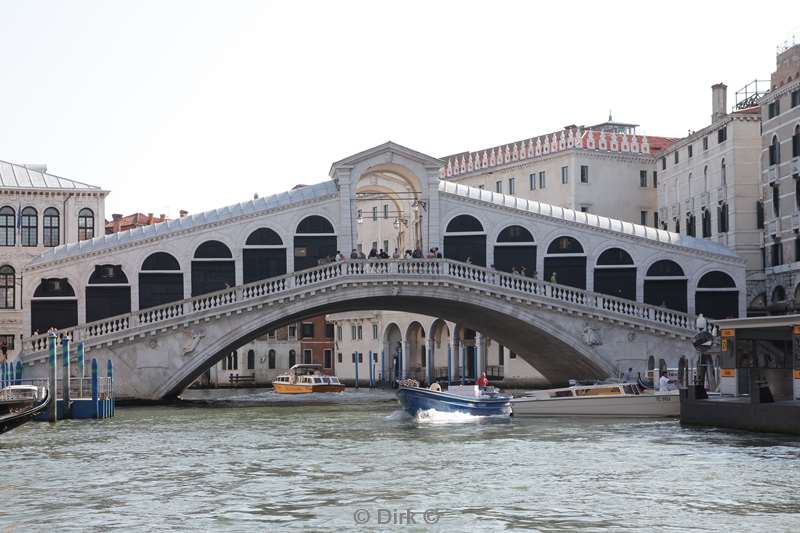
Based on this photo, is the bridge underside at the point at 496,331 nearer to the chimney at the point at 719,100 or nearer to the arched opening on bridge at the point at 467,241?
the arched opening on bridge at the point at 467,241

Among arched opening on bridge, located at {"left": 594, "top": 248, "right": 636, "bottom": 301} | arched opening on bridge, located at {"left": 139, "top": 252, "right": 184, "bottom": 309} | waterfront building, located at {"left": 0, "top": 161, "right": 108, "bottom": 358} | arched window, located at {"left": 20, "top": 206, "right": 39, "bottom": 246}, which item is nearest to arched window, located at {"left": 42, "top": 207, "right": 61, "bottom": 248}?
waterfront building, located at {"left": 0, "top": 161, "right": 108, "bottom": 358}

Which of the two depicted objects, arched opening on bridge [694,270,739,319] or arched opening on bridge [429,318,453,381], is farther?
arched opening on bridge [429,318,453,381]

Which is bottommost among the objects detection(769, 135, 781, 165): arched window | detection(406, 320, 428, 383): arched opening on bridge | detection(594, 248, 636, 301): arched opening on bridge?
detection(406, 320, 428, 383): arched opening on bridge

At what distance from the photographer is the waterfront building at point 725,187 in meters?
51.1

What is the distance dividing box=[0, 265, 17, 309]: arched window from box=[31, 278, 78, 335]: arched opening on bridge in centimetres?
386

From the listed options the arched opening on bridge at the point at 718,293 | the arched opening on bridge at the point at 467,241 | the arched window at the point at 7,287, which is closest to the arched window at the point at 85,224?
the arched window at the point at 7,287

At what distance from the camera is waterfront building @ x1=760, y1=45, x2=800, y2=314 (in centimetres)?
4556

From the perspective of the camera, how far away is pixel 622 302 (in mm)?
47031

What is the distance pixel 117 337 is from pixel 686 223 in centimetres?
2487

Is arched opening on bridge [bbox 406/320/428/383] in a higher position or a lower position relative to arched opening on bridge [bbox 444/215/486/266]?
lower

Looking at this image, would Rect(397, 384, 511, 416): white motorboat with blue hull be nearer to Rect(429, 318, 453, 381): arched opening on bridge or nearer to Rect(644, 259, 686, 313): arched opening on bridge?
Rect(644, 259, 686, 313): arched opening on bridge

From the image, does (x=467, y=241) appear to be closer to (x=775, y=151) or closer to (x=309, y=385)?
(x=775, y=151)

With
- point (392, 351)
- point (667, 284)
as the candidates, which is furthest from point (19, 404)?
point (392, 351)

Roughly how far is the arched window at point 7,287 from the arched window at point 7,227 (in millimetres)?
892
